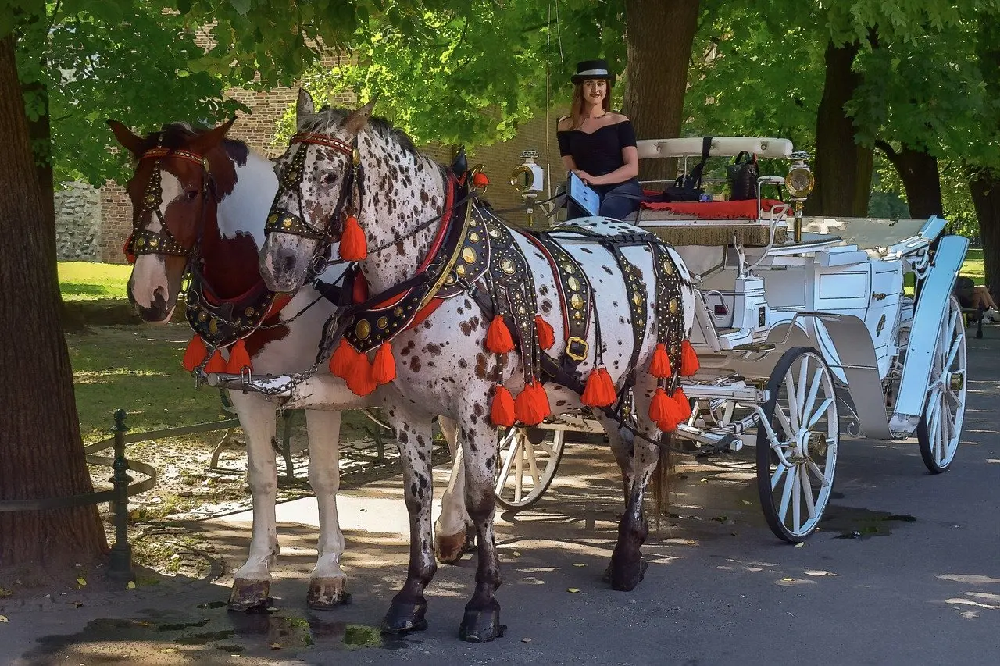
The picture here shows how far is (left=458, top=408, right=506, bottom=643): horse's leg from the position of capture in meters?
5.83

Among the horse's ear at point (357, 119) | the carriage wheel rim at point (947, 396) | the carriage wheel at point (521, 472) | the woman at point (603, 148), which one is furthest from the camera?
the carriage wheel rim at point (947, 396)

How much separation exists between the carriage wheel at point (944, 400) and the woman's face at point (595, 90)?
11.3 feet

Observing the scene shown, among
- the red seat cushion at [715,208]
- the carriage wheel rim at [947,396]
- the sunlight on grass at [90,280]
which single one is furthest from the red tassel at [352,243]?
the sunlight on grass at [90,280]

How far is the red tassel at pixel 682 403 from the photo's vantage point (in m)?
6.92

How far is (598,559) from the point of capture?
7562mm

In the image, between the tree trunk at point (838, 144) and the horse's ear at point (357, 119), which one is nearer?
the horse's ear at point (357, 119)

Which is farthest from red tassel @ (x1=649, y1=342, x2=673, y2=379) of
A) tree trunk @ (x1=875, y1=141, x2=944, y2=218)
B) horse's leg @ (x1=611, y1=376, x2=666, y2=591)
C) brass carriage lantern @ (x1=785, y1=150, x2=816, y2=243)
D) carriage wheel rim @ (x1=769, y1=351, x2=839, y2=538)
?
tree trunk @ (x1=875, y1=141, x2=944, y2=218)

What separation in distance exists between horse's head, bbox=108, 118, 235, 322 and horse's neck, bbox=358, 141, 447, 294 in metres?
0.81

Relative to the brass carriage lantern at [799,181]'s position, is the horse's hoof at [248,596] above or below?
below

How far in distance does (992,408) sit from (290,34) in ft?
31.8

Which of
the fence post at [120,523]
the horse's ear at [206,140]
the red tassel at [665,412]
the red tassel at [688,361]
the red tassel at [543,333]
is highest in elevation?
the horse's ear at [206,140]

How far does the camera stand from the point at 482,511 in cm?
595

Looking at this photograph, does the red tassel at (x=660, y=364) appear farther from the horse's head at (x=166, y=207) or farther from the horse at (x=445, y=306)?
the horse's head at (x=166, y=207)

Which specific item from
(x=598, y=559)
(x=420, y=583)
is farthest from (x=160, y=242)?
(x=598, y=559)
